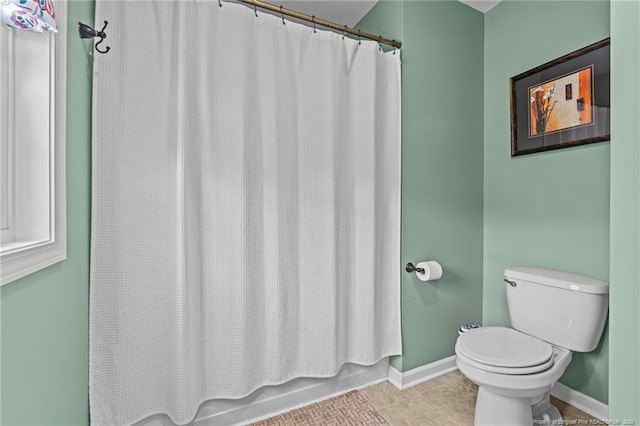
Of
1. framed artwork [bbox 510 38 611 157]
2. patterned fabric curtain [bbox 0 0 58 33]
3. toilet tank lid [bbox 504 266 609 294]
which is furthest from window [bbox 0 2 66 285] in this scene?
framed artwork [bbox 510 38 611 157]

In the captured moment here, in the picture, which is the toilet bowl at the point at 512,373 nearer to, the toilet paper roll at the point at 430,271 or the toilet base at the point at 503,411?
the toilet base at the point at 503,411

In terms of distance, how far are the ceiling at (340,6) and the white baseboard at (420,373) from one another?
92.3 inches

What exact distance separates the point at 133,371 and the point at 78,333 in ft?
0.99

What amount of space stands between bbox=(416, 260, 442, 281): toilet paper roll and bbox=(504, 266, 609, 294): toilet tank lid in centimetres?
37

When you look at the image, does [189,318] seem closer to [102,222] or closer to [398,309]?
[102,222]

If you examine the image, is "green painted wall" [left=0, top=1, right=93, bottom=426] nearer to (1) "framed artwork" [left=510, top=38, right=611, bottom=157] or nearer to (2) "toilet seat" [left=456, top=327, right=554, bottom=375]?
(2) "toilet seat" [left=456, top=327, right=554, bottom=375]

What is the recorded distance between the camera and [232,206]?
1451mm

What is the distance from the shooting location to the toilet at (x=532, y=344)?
4.32 ft

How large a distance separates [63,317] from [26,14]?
0.83m

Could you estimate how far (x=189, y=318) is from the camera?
136 centimetres

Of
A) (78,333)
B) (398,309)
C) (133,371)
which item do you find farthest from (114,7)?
(398,309)

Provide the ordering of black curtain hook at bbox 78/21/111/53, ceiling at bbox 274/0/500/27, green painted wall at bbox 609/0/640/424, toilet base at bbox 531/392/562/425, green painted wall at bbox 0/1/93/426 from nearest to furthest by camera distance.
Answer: green painted wall at bbox 0/1/93/426, green painted wall at bbox 609/0/640/424, black curtain hook at bbox 78/21/111/53, toilet base at bbox 531/392/562/425, ceiling at bbox 274/0/500/27

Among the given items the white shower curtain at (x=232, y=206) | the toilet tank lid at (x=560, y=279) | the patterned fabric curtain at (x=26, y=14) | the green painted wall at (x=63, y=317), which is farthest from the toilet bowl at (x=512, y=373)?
the patterned fabric curtain at (x=26, y=14)

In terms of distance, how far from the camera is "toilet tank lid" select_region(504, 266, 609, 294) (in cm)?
146
